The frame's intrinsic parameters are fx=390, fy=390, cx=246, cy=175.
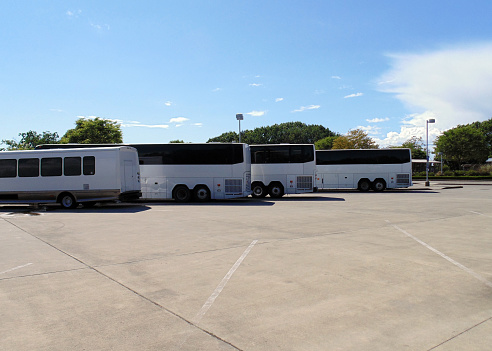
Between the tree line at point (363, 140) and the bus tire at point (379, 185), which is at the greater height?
the tree line at point (363, 140)

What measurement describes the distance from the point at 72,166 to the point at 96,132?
41335 mm

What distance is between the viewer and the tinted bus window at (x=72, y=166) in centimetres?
1836

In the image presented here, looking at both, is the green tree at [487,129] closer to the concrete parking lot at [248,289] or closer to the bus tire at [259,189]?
the bus tire at [259,189]

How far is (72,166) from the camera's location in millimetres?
18391

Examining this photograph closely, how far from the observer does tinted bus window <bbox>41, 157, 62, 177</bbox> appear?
18.5 m

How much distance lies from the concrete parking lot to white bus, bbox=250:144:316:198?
13141 millimetres

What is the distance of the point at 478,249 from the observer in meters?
8.07

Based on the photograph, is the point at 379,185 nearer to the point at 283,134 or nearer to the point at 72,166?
the point at 72,166

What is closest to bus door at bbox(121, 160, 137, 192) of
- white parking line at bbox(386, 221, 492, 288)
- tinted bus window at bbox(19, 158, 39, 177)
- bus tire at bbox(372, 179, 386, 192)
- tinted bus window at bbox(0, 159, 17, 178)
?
tinted bus window at bbox(19, 158, 39, 177)

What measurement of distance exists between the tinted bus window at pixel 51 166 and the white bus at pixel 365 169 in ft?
57.6

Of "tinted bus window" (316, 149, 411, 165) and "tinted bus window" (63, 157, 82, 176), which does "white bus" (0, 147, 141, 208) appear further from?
"tinted bus window" (316, 149, 411, 165)

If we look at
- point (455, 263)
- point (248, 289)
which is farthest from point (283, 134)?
point (248, 289)

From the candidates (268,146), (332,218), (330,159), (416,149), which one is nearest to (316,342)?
(332,218)

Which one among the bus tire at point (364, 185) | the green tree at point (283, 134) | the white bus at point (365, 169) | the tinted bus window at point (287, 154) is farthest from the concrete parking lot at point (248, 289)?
the green tree at point (283, 134)
